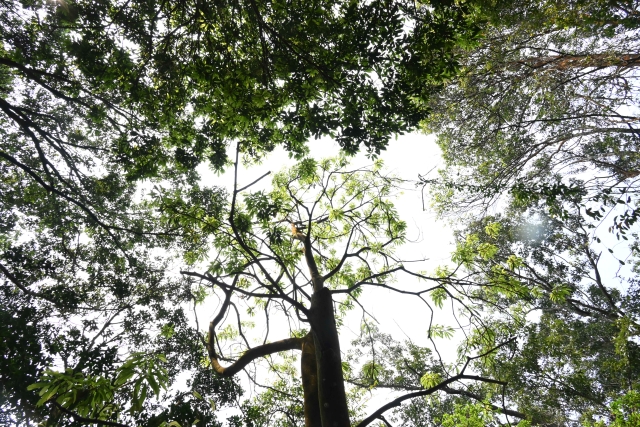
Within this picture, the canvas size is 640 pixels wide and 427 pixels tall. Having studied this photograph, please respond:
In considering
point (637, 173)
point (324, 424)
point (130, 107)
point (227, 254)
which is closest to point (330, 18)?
point (130, 107)

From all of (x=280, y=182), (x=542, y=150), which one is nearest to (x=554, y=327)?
(x=542, y=150)

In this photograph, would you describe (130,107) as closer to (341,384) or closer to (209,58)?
(209,58)

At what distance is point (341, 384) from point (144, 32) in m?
5.22

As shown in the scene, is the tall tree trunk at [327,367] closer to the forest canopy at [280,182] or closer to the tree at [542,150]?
the forest canopy at [280,182]

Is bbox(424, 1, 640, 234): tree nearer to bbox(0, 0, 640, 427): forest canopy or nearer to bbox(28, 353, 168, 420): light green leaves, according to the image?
bbox(0, 0, 640, 427): forest canopy

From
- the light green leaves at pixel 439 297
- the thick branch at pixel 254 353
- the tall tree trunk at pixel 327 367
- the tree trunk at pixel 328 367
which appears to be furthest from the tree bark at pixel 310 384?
the light green leaves at pixel 439 297

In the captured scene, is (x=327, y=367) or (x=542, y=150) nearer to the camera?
(x=327, y=367)

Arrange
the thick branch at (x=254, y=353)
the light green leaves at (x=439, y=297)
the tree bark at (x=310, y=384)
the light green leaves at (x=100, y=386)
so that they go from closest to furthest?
the light green leaves at (x=100, y=386), the tree bark at (x=310, y=384), the thick branch at (x=254, y=353), the light green leaves at (x=439, y=297)

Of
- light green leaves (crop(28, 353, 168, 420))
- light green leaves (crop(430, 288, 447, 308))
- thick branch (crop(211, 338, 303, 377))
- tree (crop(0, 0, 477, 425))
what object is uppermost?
tree (crop(0, 0, 477, 425))

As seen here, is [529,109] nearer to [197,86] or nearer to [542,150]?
[542,150]

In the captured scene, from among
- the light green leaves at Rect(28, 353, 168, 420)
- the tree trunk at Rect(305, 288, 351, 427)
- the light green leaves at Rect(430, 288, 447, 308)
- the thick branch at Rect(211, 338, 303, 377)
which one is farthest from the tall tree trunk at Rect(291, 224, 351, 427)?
the light green leaves at Rect(430, 288, 447, 308)

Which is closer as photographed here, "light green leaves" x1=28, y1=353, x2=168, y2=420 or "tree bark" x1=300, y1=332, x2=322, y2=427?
"light green leaves" x1=28, y1=353, x2=168, y2=420

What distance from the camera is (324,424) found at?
2.47m

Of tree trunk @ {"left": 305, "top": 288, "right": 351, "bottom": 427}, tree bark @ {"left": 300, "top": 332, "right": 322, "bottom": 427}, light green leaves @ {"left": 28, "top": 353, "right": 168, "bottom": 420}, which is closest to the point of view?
light green leaves @ {"left": 28, "top": 353, "right": 168, "bottom": 420}
